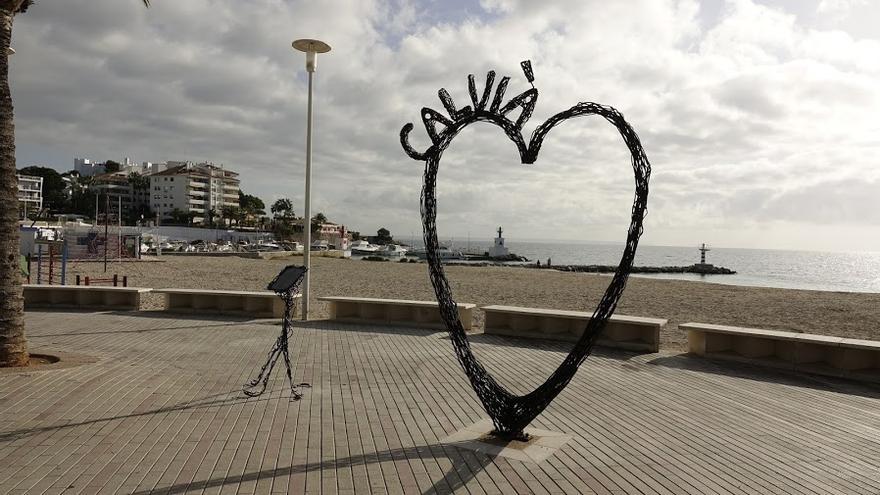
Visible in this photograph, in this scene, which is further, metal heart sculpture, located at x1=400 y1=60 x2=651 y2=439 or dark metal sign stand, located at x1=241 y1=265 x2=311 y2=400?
dark metal sign stand, located at x1=241 y1=265 x2=311 y2=400

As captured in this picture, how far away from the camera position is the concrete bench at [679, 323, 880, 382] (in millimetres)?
9211

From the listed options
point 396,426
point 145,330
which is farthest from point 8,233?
point 396,426

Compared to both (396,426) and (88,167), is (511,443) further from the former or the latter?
(88,167)

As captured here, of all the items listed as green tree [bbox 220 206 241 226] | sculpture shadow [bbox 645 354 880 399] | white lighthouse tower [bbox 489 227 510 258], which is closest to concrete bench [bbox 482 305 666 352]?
sculpture shadow [bbox 645 354 880 399]

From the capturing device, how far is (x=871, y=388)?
8602 millimetres

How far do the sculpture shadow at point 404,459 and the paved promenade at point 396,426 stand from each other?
18mm

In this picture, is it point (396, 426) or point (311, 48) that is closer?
point (396, 426)

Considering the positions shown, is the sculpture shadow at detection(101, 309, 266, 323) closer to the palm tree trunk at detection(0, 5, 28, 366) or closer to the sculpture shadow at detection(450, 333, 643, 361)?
the sculpture shadow at detection(450, 333, 643, 361)

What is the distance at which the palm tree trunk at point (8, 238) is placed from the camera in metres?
8.45

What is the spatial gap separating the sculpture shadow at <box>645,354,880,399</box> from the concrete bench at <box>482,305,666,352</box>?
68 cm

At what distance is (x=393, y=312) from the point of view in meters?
13.8

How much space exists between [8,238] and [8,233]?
0.07 metres

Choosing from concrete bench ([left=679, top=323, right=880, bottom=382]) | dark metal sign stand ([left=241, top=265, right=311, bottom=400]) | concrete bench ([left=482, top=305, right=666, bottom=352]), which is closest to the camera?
dark metal sign stand ([left=241, top=265, right=311, bottom=400])

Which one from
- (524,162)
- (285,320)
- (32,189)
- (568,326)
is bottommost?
(568,326)
